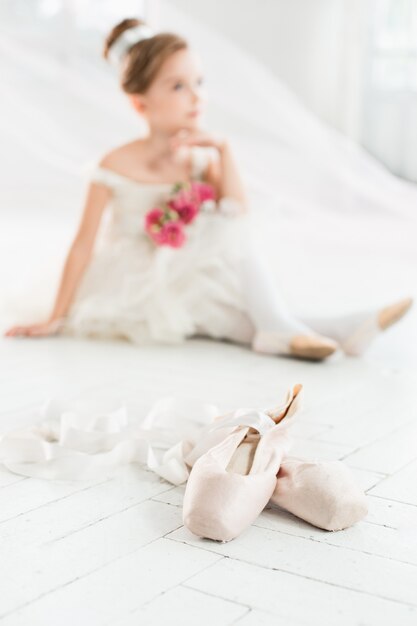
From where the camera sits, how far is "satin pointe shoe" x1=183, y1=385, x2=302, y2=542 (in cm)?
102

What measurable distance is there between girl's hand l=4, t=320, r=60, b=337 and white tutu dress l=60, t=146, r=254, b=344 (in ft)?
0.10

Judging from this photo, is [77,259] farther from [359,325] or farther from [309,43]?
[309,43]

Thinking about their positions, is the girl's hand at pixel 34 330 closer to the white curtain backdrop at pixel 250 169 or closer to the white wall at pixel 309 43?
the white curtain backdrop at pixel 250 169

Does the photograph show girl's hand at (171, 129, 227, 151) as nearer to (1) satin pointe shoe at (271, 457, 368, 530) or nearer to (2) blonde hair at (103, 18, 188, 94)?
(2) blonde hair at (103, 18, 188, 94)

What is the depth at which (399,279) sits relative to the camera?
3148 millimetres

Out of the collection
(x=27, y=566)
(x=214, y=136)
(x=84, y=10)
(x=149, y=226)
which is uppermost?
(x=84, y=10)

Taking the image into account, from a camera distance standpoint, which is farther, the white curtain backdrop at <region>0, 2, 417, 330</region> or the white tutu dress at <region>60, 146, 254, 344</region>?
the white curtain backdrop at <region>0, 2, 417, 330</region>

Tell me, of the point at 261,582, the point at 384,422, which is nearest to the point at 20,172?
the point at 384,422

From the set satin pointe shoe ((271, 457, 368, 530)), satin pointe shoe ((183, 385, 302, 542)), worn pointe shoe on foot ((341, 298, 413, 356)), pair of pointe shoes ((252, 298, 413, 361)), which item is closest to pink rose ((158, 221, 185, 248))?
pair of pointe shoes ((252, 298, 413, 361))

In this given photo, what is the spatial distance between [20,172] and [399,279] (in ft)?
4.26

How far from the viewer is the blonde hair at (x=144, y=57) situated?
214cm

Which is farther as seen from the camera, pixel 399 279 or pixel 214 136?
pixel 399 279

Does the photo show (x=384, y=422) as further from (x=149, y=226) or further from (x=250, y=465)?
(x=149, y=226)

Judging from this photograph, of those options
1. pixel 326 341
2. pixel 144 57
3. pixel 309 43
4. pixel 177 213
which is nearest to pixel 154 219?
pixel 177 213
